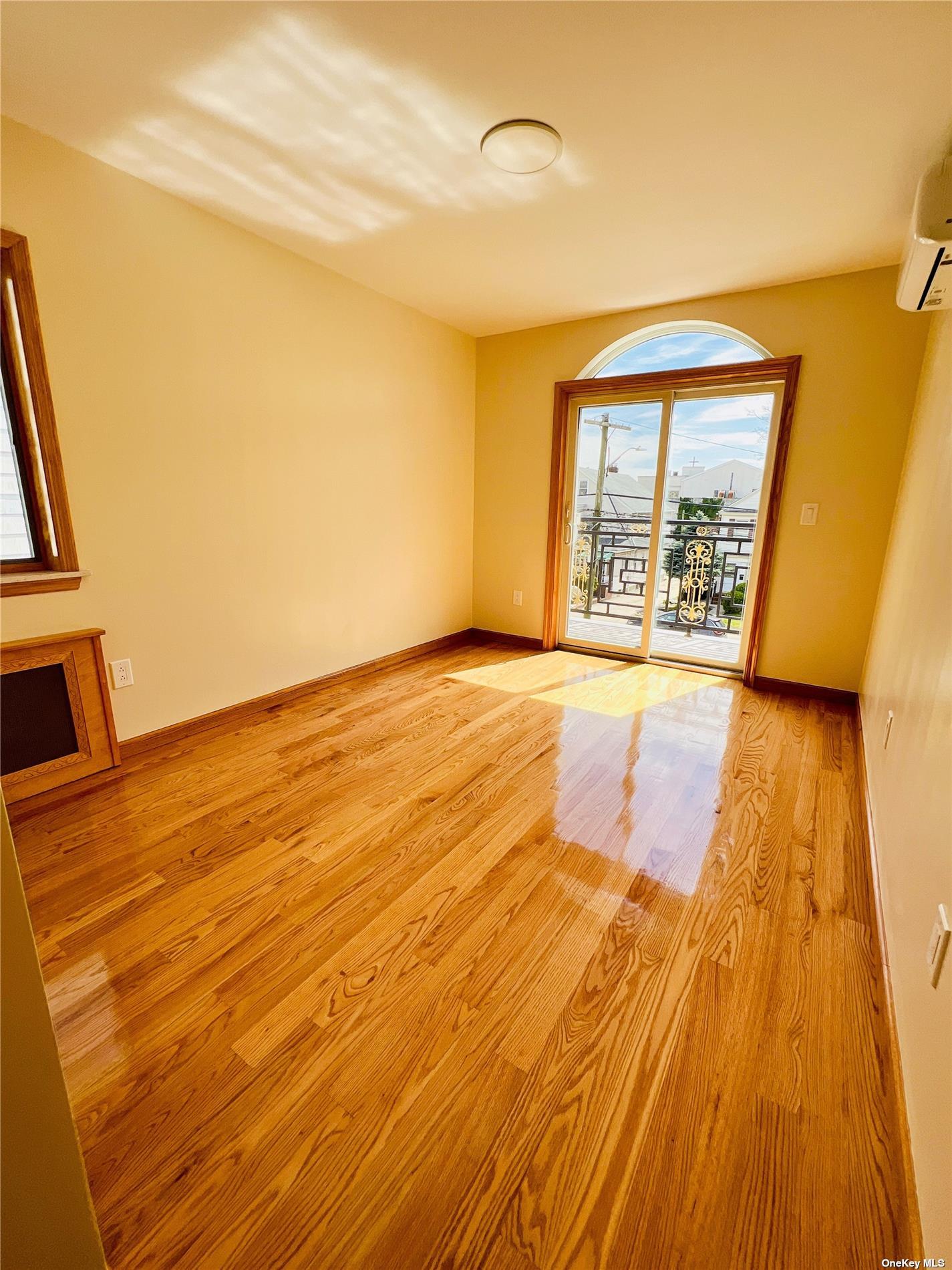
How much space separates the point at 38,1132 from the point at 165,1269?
42 centimetres

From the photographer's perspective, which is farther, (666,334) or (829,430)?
(666,334)

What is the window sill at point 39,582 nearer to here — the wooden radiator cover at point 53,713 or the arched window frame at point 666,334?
the wooden radiator cover at point 53,713

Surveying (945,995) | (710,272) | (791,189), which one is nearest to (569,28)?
(791,189)

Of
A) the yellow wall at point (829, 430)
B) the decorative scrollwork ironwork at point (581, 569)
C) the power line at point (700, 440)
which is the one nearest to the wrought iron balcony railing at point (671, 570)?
the decorative scrollwork ironwork at point (581, 569)

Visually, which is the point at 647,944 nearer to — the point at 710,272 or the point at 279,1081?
the point at 279,1081

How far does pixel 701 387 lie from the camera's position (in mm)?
3305

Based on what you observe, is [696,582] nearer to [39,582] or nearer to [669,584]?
[669,584]

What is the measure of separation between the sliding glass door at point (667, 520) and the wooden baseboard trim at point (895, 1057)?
1926mm

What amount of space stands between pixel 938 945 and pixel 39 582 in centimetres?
278

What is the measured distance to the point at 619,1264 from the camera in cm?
81

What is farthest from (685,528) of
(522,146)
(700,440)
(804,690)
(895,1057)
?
(895,1057)

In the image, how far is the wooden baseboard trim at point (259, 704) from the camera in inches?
94.3

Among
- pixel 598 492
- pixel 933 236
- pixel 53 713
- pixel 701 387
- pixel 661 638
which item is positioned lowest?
pixel 661 638

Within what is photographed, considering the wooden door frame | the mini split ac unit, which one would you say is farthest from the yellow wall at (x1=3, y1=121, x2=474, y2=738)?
the mini split ac unit
